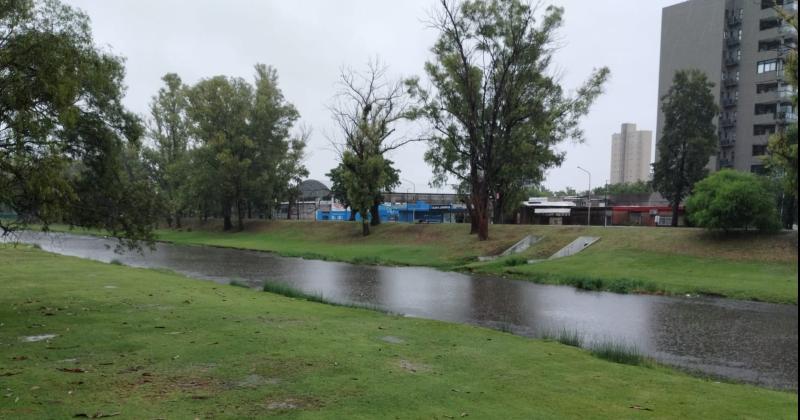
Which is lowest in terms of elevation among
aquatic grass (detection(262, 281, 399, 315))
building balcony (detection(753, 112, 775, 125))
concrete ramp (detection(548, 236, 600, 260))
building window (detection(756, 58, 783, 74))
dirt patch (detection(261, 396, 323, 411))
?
aquatic grass (detection(262, 281, 399, 315))

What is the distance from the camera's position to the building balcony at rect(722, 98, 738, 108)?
6898 cm

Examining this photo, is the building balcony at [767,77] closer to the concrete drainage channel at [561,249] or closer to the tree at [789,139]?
the concrete drainage channel at [561,249]

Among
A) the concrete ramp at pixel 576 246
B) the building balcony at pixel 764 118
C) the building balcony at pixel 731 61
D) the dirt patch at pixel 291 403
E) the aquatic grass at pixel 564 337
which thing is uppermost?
the building balcony at pixel 731 61

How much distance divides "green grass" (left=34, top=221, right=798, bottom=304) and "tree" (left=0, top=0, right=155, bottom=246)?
250cm

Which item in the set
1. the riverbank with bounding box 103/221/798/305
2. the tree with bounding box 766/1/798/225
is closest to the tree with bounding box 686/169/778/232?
the riverbank with bounding box 103/221/798/305

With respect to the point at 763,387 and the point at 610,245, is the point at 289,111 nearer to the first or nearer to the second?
the point at 610,245

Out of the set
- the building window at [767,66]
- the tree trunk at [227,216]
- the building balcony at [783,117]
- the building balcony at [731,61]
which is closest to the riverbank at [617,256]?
the tree trunk at [227,216]

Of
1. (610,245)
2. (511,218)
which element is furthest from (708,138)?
(610,245)

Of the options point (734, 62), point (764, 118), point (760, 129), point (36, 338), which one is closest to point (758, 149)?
point (760, 129)

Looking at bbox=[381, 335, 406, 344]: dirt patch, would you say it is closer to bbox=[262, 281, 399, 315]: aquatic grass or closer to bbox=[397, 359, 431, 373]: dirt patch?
bbox=[397, 359, 431, 373]: dirt patch

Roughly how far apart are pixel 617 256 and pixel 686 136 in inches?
1012

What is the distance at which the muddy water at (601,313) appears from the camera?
11.3 metres

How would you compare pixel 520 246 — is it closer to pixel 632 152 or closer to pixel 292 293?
pixel 292 293

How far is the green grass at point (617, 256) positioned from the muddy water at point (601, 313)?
5.54 ft
